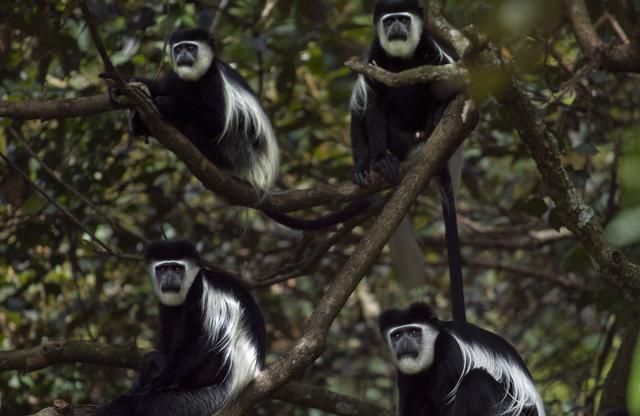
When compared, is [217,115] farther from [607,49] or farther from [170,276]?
[607,49]

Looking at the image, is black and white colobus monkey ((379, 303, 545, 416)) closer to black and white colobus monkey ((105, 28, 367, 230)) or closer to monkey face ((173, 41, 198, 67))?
black and white colobus monkey ((105, 28, 367, 230))

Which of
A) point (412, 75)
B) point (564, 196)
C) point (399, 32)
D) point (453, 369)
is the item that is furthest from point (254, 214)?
point (412, 75)

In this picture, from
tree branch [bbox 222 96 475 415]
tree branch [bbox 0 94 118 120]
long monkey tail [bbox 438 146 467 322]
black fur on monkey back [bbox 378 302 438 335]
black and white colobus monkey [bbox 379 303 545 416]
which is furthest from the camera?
long monkey tail [bbox 438 146 467 322]

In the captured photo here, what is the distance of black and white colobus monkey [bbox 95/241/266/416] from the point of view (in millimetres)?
2607

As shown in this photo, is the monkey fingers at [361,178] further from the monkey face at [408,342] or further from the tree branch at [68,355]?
the tree branch at [68,355]

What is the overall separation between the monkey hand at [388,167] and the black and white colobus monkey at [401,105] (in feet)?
0.07

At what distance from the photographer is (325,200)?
2.65 meters

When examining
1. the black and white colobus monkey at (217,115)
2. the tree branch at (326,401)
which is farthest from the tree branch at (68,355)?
the black and white colobus monkey at (217,115)

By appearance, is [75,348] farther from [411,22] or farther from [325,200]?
[411,22]

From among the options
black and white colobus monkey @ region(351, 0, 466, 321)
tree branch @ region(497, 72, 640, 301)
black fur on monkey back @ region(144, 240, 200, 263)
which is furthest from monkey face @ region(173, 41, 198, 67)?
tree branch @ region(497, 72, 640, 301)

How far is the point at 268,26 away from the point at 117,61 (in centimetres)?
70

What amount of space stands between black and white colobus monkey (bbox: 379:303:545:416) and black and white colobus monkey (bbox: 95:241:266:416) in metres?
0.47

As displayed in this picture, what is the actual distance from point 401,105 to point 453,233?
0.58m

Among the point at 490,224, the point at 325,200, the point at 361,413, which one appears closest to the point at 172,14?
the point at 325,200
